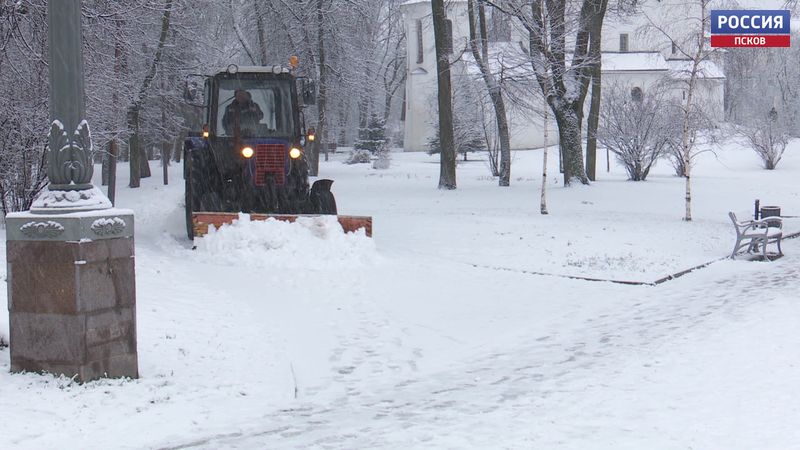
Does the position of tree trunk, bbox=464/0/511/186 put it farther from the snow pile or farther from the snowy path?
the snowy path

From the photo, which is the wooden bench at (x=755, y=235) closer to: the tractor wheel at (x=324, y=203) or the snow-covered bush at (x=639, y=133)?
the tractor wheel at (x=324, y=203)

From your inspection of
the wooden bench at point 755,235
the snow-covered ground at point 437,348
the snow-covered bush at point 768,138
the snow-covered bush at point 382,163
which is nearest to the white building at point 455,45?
the snow-covered bush at point 382,163

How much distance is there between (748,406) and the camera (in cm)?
589

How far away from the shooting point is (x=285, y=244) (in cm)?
1230

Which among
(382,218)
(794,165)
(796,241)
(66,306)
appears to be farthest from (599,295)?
(794,165)

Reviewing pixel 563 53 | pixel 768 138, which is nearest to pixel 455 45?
pixel 768 138

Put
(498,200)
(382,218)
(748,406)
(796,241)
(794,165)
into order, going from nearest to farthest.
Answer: (748,406), (796,241), (382,218), (498,200), (794,165)

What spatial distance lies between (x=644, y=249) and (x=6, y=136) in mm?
11267

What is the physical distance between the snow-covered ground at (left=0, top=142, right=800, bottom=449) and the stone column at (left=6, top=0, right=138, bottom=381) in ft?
0.79

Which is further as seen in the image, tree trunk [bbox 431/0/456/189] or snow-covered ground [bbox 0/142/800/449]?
tree trunk [bbox 431/0/456/189]

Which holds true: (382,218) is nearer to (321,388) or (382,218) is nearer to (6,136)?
(6,136)

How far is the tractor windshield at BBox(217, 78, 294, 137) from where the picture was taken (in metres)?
14.2

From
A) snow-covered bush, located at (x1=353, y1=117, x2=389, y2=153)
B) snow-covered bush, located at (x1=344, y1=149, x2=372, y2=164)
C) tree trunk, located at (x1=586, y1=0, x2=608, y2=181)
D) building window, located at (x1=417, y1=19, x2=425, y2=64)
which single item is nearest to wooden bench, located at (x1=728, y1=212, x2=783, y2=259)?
tree trunk, located at (x1=586, y1=0, x2=608, y2=181)

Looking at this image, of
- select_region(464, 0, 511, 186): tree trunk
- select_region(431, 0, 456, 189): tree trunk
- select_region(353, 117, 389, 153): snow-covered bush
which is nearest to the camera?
select_region(431, 0, 456, 189): tree trunk
